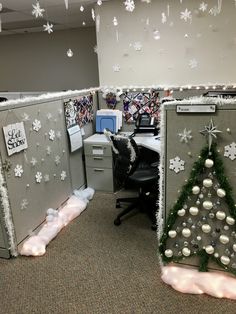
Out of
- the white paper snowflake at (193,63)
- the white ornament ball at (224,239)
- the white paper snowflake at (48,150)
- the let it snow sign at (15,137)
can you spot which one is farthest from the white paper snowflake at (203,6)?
the white ornament ball at (224,239)

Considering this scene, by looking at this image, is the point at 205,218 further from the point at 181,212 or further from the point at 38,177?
the point at 38,177

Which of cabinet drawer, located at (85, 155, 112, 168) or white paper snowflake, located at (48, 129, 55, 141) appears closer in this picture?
white paper snowflake, located at (48, 129, 55, 141)

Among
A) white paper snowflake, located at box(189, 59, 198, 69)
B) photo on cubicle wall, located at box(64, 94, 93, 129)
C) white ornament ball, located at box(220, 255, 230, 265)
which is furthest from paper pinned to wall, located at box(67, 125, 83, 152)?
white ornament ball, located at box(220, 255, 230, 265)

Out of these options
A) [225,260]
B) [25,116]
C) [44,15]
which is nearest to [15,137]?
[25,116]

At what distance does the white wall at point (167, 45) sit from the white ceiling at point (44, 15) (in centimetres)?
49

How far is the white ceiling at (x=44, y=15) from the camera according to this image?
3521mm

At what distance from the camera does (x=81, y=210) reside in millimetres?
2928

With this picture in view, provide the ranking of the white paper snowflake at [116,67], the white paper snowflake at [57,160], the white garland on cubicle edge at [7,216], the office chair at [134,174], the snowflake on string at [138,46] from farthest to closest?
the white paper snowflake at [116,67]
the snowflake on string at [138,46]
the white paper snowflake at [57,160]
the office chair at [134,174]
the white garland on cubicle edge at [7,216]

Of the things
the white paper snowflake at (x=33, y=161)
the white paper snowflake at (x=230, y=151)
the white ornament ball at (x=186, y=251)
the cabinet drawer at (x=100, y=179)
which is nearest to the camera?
the white paper snowflake at (x=230, y=151)

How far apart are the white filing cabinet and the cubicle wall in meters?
0.28

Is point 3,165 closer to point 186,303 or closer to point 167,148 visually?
point 167,148

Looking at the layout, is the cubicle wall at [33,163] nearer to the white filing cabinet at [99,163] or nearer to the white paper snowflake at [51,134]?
the white paper snowflake at [51,134]

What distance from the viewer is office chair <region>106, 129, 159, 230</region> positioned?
8.20ft

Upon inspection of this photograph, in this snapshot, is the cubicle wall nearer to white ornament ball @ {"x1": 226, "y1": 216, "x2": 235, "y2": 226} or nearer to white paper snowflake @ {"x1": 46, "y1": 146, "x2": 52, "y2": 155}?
white paper snowflake @ {"x1": 46, "y1": 146, "x2": 52, "y2": 155}
